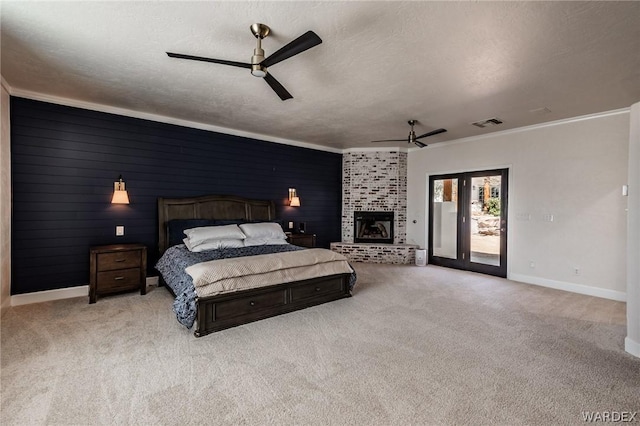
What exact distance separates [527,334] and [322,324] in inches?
83.3

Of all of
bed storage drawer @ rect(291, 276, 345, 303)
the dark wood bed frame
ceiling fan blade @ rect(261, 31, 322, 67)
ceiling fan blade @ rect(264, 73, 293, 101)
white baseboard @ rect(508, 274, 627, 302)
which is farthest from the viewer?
white baseboard @ rect(508, 274, 627, 302)

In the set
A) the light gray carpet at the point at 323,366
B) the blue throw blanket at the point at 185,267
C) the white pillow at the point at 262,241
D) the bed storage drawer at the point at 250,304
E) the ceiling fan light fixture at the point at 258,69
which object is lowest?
the light gray carpet at the point at 323,366

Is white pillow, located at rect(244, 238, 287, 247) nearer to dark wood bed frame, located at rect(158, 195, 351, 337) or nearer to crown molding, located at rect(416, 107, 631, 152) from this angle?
dark wood bed frame, located at rect(158, 195, 351, 337)

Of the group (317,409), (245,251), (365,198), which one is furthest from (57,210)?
(365,198)

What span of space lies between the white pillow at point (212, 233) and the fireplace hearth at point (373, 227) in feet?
10.9

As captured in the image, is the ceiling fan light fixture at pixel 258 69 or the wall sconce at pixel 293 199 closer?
the ceiling fan light fixture at pixel 258 69

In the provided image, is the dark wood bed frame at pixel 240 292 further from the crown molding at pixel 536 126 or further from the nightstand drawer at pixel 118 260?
the crown molding at pixel 536 126

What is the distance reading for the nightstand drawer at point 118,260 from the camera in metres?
3.85

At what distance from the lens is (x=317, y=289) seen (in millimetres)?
3818

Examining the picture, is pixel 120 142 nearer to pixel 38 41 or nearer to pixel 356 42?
pixel 38 41

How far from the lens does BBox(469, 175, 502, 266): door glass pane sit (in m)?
5.56

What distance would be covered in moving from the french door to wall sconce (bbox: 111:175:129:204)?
5.88 metres

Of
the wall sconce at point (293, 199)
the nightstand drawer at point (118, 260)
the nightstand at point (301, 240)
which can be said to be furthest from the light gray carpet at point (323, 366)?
the wall sconce at point (293, 199)

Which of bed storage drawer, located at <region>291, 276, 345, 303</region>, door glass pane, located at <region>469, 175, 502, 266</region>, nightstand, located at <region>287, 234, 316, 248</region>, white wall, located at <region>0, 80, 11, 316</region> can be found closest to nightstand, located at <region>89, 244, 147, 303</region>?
white wall, located at <region>0, 80, 11, 316</region>
